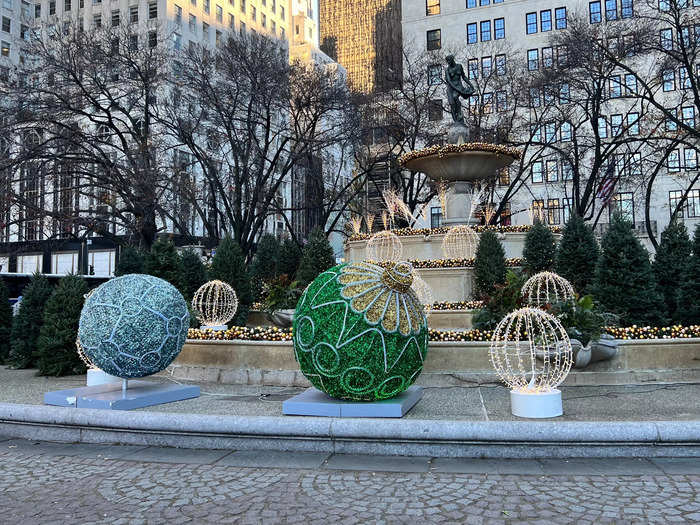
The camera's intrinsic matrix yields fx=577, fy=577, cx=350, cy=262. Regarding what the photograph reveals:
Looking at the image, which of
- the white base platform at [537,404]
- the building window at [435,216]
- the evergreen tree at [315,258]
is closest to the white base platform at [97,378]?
the white base platform at [537,404]

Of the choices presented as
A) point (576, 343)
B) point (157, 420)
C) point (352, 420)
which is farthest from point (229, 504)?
point (576, 343)

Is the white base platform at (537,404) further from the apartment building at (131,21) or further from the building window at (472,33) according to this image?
the building window at (472,33)

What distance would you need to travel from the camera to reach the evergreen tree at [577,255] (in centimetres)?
1483

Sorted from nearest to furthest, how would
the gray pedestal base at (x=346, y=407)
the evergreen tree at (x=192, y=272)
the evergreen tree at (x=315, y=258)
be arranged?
the gray pedestal base at (x=346, y=407) < the evergreen tree at (x=192, y=272) < the evergreen tree at (x=315, y=258)

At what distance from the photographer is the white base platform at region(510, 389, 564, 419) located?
6.97m

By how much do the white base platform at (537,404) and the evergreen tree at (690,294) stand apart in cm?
658

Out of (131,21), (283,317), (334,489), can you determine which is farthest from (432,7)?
(334,489)

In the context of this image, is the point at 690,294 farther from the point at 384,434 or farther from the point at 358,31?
the point at 358,31

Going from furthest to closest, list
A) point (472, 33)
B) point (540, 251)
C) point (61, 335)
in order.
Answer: point (472, 33)
point (540, 251)
point (61, 335)

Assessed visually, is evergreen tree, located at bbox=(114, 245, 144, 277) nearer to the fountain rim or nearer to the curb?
the fountain rim

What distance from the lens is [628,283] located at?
37.8ft

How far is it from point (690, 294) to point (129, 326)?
10.9 m

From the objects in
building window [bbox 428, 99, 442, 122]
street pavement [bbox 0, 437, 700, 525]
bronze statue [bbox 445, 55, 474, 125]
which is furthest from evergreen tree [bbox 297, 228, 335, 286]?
building window [bbox 428, 99, 442, 122]

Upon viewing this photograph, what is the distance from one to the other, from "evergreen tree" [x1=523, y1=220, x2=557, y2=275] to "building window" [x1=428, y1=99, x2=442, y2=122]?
53.4ft
